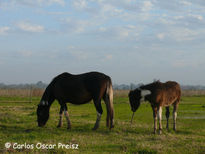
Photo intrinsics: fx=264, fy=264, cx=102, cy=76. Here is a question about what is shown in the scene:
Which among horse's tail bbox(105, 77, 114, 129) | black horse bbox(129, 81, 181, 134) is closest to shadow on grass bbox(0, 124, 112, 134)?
horse's tail bbox(105, 77, 114, 129)

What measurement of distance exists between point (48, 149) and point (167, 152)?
134 inches

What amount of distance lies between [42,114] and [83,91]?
2.21 metres

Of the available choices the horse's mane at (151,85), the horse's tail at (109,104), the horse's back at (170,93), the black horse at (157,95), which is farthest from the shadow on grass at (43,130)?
the horse's back at (170,93)

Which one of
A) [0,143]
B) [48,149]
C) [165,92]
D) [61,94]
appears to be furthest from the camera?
[61,94]

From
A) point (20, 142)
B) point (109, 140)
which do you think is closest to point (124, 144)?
point (109, 140)

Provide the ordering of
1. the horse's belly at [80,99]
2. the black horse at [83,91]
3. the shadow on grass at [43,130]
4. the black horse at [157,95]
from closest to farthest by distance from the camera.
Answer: the shadow on grass at [43,130] → the black horse at [157,95] → the black horse at [83,91] → the horse's belly at [80,99]

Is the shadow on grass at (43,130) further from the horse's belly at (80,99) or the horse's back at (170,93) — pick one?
the horse's back at (170,93)

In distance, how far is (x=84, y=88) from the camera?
11.4 m

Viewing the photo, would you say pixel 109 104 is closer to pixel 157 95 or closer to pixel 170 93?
pixel 157 95

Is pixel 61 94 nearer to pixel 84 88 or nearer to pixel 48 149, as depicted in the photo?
pixel 84 88

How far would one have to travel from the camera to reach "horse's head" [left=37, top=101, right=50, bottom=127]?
38.9ft

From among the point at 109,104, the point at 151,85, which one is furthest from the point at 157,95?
the point at 109,104

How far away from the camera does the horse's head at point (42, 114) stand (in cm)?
1185

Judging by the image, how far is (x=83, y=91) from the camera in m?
11.5
